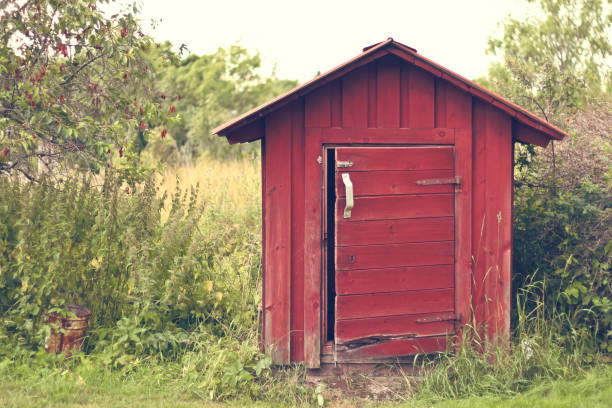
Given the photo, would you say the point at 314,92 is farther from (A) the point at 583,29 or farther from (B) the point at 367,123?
(A) the point at 583,29

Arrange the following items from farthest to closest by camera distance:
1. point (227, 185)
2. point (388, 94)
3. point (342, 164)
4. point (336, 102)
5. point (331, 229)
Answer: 1. point (227, 185)
2. point (331, 229)
3. point (388, 94)
4. point (336, 102)
5. point (342, 164)

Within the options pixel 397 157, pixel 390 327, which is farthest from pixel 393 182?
pixel 390 327

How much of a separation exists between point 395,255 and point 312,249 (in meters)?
0.84

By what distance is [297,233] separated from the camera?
650 cm

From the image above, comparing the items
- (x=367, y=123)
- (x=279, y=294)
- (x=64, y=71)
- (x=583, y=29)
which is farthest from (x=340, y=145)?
(x=583, y=29)

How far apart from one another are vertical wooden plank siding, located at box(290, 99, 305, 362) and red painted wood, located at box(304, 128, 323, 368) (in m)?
0.06

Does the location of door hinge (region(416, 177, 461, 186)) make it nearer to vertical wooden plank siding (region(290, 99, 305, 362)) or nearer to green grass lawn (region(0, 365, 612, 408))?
vertical wooden plank siding (region(290, 99, 305, 362))

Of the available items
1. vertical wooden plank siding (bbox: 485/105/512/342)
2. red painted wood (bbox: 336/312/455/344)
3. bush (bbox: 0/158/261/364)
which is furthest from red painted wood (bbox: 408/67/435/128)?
bush (bbox: 0/158/261/364)

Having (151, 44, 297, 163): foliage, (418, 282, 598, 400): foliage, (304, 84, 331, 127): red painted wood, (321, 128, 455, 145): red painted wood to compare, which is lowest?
(418, 282, 598, 400): foliage

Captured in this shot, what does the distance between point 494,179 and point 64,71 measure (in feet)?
16.6

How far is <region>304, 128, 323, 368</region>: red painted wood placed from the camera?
6445 mm

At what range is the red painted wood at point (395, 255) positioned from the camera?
254 inches

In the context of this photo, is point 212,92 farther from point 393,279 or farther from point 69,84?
point 393,279

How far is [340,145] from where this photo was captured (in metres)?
6.50
